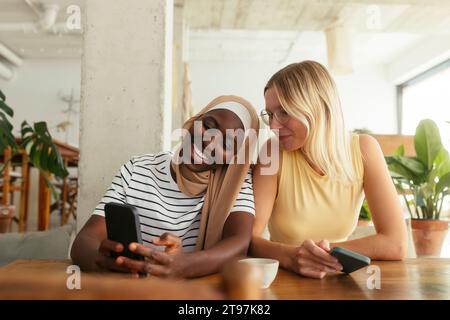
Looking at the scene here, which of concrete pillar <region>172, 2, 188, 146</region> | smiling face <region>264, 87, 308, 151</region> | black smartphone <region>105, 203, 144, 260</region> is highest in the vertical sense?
concrete pillar <region>172, 2, 188, 146</region>

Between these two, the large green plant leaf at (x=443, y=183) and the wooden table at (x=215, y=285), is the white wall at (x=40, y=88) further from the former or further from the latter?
the wooden table at (x=215, y=285)

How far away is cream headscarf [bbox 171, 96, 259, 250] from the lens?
1.22 meters

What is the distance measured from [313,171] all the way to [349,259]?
1.72 ft

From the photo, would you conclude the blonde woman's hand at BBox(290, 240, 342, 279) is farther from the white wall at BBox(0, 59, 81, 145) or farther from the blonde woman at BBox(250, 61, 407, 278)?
the white wall at BBox(0, 59, 81, 145)

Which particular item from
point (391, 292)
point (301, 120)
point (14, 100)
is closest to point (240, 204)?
point (301, 120)

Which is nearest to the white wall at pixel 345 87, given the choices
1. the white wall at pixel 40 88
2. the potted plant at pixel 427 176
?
the white wall at pixel 40 88

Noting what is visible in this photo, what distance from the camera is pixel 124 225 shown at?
34.3 inches

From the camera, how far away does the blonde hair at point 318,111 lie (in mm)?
1339

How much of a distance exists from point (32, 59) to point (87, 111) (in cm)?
810

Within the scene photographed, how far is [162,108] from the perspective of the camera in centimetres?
174

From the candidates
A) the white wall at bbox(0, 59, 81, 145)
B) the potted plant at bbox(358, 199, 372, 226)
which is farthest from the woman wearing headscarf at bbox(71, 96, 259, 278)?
the white wall at bbox(0, 59, 81, 145)

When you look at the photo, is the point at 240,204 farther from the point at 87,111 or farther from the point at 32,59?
the point at 32,59

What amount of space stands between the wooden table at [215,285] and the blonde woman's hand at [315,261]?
0.8 inches

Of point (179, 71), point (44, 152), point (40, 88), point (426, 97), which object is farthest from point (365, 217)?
point (40, 88)
